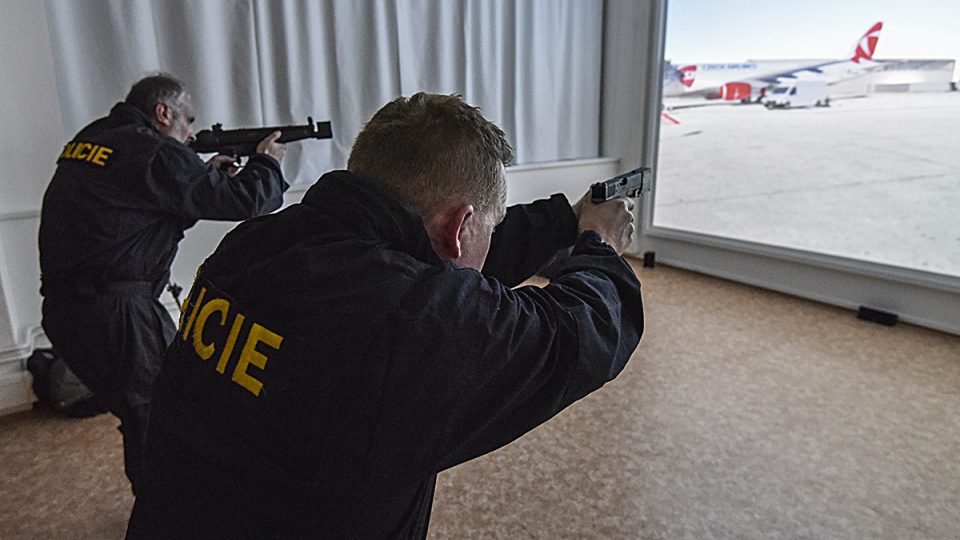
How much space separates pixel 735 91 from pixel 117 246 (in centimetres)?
373

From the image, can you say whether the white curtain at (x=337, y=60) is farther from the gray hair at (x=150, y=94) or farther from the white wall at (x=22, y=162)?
the gray hair at (x=150, y=94)

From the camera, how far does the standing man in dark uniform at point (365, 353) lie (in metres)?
0.66

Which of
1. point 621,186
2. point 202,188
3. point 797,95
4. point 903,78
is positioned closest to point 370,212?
point 621,186

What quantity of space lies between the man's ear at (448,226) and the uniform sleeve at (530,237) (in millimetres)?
377

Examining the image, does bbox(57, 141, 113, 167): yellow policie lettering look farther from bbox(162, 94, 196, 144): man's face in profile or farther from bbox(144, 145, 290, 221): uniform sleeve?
bbox(162, 94, 196, 144): man's face in profile

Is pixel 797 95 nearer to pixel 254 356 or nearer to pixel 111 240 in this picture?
pixel 111 240

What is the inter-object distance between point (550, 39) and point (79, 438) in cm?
349

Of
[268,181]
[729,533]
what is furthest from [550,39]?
[729,533]

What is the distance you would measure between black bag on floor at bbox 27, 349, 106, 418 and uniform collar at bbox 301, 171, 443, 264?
88.5 inches

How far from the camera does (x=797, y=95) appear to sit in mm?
3729

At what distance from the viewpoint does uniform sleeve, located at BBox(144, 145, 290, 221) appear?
174 cm

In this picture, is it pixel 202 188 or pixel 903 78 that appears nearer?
pixel 202 188

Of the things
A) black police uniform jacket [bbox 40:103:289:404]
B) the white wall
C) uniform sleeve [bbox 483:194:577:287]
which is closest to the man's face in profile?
black police uniform jacket [bbox 40:103:289:404]

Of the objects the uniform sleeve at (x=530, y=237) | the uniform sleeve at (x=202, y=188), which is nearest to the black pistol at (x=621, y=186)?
the uniform sleeve at (x=530, y=237)
